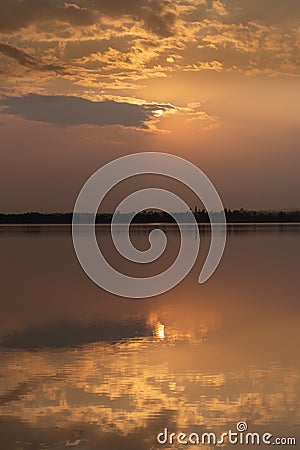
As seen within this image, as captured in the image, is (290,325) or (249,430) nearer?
(249,430)

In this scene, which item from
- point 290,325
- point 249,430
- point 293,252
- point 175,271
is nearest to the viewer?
point 249,430

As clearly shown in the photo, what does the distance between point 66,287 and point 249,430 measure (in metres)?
19.4

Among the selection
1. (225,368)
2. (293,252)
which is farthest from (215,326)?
(293,252)

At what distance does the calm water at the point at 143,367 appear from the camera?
10.4 m

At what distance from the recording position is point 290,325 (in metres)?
18.5

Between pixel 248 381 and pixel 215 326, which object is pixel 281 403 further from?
pixel 215 326

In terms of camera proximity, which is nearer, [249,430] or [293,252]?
[249,430]

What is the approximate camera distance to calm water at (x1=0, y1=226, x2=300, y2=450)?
1038 cm

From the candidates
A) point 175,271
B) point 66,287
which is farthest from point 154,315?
point 175,271

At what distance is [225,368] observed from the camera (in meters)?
13.6

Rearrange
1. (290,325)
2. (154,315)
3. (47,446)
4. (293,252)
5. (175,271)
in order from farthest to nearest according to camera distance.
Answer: (293,252), (175,271), (154,315), (290,325), (47,446)

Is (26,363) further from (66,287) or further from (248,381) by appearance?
(66,287)

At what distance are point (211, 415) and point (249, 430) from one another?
0.70 m

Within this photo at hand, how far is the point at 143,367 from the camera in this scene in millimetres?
13586
